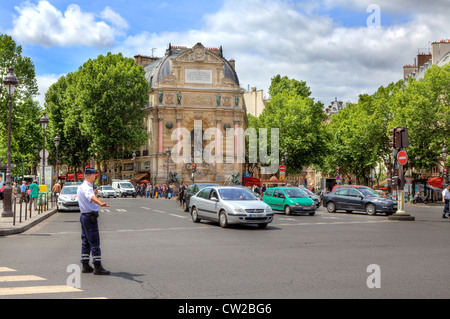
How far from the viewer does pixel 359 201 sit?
29.2 metres

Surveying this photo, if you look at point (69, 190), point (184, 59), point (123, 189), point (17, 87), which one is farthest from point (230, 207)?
point (184, 59)

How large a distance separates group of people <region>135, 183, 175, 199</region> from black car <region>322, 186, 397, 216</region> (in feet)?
110

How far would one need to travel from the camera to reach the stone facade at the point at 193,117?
71.1 m

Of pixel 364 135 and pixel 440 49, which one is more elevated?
pixel 440 49

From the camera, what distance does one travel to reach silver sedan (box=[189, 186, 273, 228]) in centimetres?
1869

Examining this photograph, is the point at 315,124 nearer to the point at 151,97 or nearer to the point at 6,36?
the point at 151,97

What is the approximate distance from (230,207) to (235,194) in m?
1.15

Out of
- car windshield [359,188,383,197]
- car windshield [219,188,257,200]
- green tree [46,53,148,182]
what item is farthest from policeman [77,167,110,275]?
green tree [46,53,148,182]

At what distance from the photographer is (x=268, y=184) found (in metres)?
59.5

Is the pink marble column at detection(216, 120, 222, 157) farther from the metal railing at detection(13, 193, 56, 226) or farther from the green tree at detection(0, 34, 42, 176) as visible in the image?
the metal railing at detection(13, 193, 56, 226)

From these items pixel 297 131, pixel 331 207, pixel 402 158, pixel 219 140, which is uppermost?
pixel 297 131

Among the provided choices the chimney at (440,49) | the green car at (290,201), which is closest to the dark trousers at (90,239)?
the green car at (290,201)

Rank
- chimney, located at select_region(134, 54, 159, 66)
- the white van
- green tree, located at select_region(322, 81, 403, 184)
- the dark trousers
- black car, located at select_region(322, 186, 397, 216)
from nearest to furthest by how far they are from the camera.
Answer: the dark trousers, black car, located at select_region(322, 186, 397, 216), the white van, green tree, located at select_region(322, 81, 403, 184), chimney, located at select_region(134, 54, 159, 66)

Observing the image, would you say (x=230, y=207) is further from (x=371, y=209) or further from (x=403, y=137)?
(x=371, y=209)
